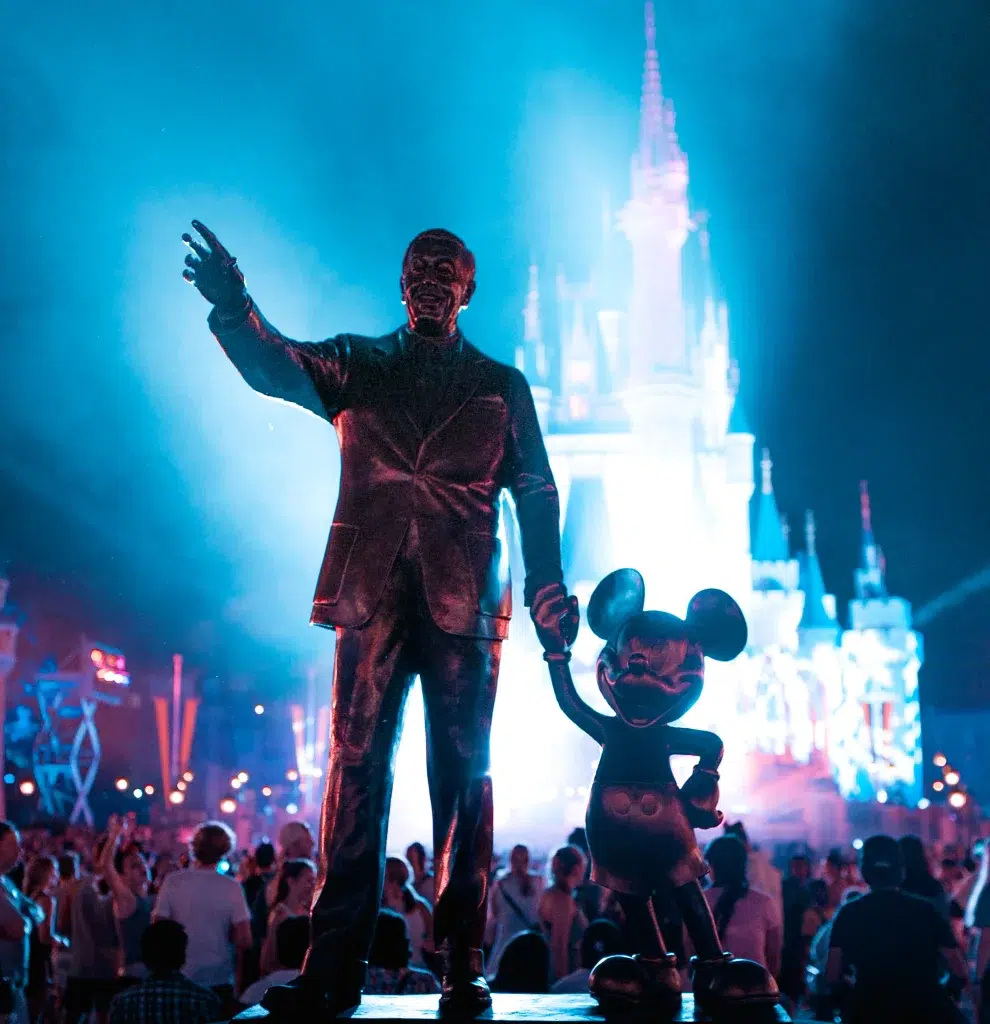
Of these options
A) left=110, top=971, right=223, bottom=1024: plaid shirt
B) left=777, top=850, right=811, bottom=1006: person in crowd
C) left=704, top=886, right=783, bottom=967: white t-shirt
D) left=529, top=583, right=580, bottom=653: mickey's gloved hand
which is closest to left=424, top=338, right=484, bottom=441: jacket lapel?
left=529, top=583, right=580, bottom=653: mickey's gloved hand

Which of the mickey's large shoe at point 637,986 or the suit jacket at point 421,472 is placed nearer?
the mickey's large shoe at point 637,986

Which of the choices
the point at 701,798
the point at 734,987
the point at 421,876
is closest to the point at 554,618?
the point at 701,798

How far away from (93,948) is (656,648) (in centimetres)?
558

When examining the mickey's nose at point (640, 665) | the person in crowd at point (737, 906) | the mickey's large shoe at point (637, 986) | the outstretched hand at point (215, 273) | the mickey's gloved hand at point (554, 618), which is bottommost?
the mickey's large shoe at point (637, 986)

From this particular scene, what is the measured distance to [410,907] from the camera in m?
8.13

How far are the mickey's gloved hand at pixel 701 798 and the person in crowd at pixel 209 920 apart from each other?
3857 millimetres

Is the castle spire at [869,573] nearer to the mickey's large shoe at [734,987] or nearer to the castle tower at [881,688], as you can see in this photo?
the castle tower at [881,688]

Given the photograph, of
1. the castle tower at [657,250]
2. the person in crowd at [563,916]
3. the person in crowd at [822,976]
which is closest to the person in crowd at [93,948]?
the person in crowd at [563,916]

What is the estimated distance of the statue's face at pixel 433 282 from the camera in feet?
13.9

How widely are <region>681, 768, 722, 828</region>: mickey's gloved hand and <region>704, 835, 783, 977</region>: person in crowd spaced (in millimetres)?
3307

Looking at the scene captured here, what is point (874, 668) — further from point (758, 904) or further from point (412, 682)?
point (412, 682)

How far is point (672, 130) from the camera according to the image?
160ft

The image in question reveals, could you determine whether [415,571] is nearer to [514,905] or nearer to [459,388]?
[459,388]

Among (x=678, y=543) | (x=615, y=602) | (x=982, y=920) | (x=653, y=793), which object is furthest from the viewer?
(x=678, y=543)
